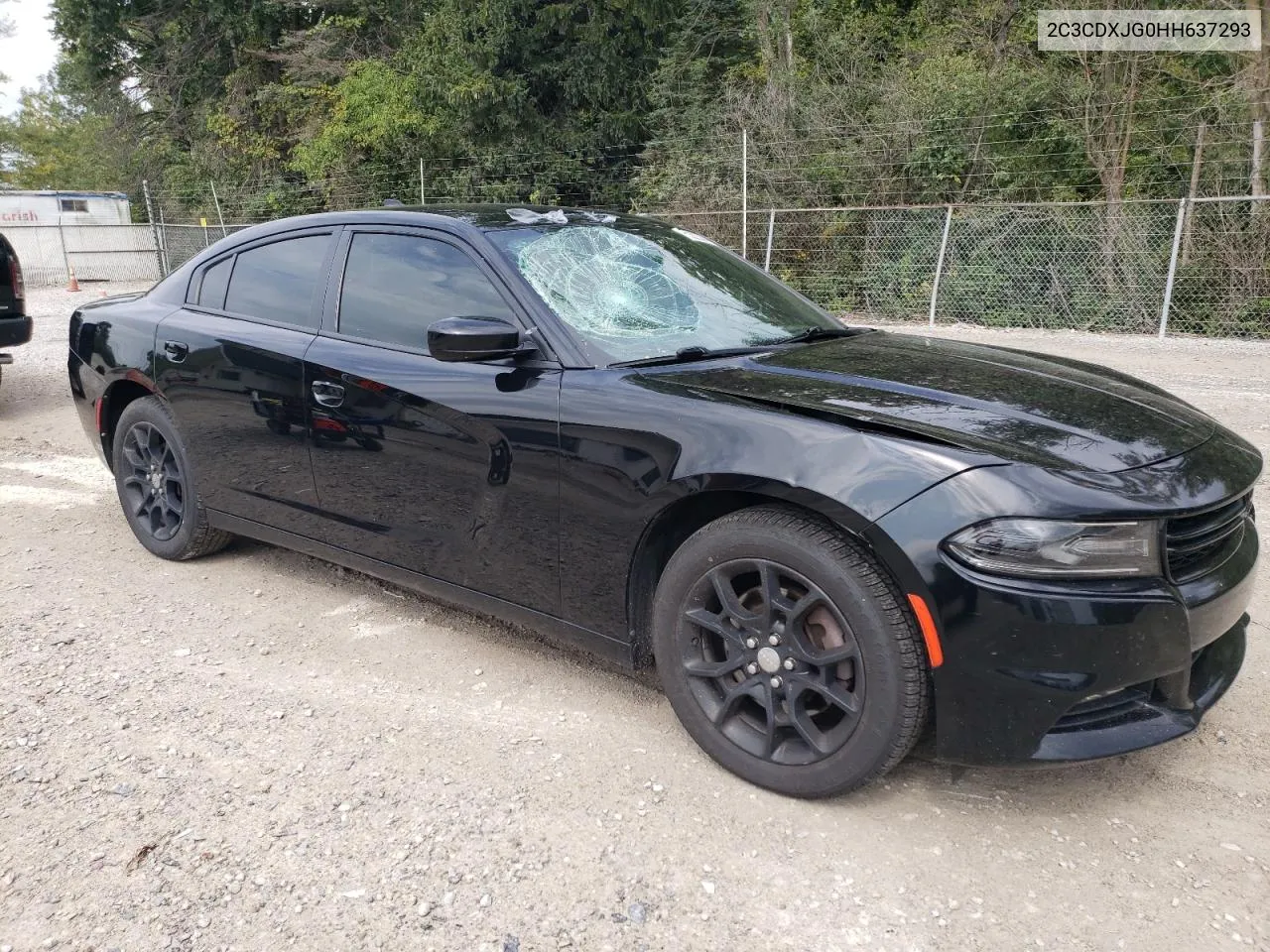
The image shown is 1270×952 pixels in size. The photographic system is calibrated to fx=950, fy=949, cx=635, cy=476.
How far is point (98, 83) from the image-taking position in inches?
1451

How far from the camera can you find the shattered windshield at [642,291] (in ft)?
10.1

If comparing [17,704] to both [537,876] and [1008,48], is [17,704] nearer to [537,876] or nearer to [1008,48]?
[537,876]

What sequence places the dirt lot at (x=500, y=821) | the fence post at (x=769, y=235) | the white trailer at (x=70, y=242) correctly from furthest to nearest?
the white trailer at (x=70, y=242), the fence post at (x=769, y=235), the dirt lot at (x=500, y=821)

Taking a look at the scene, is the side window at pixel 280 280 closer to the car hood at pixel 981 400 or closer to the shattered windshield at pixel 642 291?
the shattered windshield at pixel 642 291

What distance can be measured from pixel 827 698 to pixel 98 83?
43456 mm

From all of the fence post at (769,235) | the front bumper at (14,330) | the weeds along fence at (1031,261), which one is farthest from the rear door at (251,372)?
the fence post at (769,235)

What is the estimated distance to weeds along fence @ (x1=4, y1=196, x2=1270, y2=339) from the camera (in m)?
12.5

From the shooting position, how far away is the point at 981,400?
259 cm

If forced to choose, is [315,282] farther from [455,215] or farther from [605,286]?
[605,286]

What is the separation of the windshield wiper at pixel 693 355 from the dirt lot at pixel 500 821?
112 centimetres

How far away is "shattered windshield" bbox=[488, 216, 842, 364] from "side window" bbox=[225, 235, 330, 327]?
0.90 meters

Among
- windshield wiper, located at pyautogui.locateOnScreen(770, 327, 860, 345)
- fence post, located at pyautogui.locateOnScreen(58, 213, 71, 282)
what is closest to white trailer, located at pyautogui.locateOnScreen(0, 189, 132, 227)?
fence post, located at pyautogui.locateOnScreen(58, 213, 71, 282)

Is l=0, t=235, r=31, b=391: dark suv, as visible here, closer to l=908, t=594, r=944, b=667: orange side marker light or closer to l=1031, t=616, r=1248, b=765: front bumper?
l=908, t=594, r=944, b=667: orange side marker light

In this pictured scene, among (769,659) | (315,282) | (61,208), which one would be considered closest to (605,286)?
(315,282)
